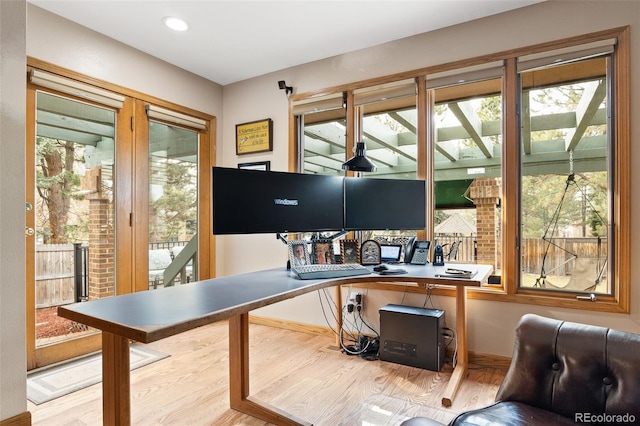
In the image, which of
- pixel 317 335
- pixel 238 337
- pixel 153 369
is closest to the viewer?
pixel 238 337

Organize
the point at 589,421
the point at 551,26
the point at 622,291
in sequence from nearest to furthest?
the point at 589,421
the point at 622,291
the point at 551,26

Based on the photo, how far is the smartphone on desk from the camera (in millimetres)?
2658

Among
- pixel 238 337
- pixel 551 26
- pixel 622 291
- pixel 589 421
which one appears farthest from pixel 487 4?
pixel 238 337

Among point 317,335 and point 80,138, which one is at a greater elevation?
point 80,138

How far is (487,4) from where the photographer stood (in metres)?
2.47

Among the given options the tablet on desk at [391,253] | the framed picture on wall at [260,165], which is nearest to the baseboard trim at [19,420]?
the tablet on desk at [391,253]

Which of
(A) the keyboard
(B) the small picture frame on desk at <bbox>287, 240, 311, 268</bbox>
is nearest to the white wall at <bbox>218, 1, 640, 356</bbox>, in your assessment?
(A) the keyboard

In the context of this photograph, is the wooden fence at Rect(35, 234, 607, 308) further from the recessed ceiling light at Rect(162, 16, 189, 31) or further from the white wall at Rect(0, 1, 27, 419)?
the recessed ceiling light at Rect(162, 16, 189, 31)

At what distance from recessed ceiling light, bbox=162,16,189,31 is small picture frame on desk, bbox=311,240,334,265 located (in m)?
1.93

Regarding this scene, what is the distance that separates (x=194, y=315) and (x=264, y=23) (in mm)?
2337

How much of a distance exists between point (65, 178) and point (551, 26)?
12.0 feet

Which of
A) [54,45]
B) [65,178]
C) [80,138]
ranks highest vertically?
[54,45]

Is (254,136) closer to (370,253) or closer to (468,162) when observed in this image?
(370,253)

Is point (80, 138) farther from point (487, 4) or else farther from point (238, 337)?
point (487, 4)
